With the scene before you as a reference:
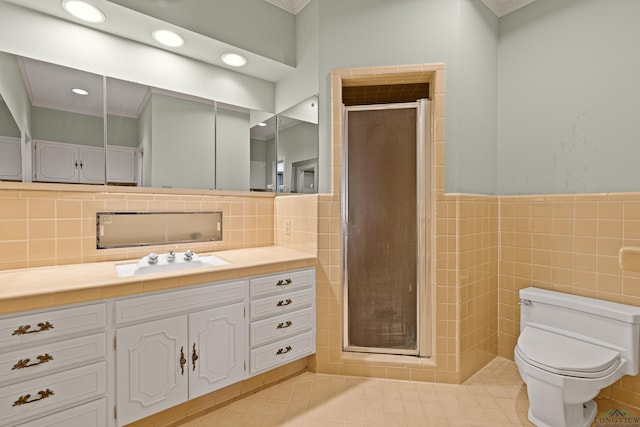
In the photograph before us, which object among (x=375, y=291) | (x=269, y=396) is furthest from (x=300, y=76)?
(x=269, y=396)

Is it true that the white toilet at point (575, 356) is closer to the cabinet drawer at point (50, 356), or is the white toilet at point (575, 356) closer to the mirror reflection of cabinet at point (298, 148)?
the mirror reflection of cabinet at point (298, 148)

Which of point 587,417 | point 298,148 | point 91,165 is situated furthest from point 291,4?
point 587,417

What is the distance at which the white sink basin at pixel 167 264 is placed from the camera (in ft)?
5.64

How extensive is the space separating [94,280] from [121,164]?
2.71ft

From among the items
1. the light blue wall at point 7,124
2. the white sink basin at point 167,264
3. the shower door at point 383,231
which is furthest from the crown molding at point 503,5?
the light blue wall at point 7,124

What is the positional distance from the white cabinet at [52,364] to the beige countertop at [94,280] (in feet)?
0.19

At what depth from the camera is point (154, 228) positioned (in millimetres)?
2059

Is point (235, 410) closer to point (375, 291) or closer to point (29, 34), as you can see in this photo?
point (375, 291)

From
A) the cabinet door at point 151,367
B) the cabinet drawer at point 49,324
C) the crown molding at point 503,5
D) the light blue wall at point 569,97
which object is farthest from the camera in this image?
the crown molding at point 503,5

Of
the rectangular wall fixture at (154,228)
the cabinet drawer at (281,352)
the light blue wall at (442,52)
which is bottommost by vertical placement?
the cabinet drawer at (281,352)

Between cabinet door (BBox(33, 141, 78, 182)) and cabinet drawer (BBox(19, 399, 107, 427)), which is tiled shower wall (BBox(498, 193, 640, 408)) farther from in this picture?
cabinet door (BBox(33, 141, 78, 182))

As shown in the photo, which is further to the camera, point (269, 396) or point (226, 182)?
point (226, 182)

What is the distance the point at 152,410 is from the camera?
149 cm

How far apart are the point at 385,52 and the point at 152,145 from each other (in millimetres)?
1730
